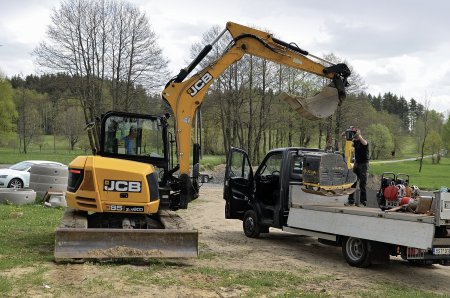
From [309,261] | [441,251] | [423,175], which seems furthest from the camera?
[423,175]

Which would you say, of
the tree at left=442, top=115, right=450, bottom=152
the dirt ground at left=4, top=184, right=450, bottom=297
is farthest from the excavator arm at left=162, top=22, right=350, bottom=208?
the tree at left=442, top=115, right=450, bottom=152

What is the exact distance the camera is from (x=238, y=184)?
481 inches

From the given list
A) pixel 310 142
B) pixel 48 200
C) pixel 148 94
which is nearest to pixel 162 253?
pixel 48 200

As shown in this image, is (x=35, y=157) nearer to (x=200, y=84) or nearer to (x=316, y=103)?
(x=200, y=84)

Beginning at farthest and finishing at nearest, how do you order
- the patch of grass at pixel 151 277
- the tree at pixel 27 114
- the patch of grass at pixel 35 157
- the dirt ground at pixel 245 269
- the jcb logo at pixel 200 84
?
1. the tree at pixel 27 114
2. the patch of grass at pixel 35 157
3. the jcb logo at pixel 200 84
4. the patch of grass at pixel 151 277
5. the dirt ground at pixel 245 269

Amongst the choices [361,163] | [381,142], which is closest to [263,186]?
[361,163]

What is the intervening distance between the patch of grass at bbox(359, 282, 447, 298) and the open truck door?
16.1 ft

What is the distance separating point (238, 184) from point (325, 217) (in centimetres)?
322

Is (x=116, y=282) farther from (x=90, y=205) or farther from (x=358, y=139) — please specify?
(x=358, y=139)

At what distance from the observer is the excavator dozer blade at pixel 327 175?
33.6 ft

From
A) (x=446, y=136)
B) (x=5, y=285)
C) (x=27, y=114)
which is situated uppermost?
(x=27, y=114)

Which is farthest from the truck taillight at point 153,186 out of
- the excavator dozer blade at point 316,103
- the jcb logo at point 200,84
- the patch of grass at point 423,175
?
the patch of grass at point 423,175

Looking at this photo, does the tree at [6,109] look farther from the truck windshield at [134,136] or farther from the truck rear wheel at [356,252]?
the truck rear wheel at [356,252]

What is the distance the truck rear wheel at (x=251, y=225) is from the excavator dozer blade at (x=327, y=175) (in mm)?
1709
